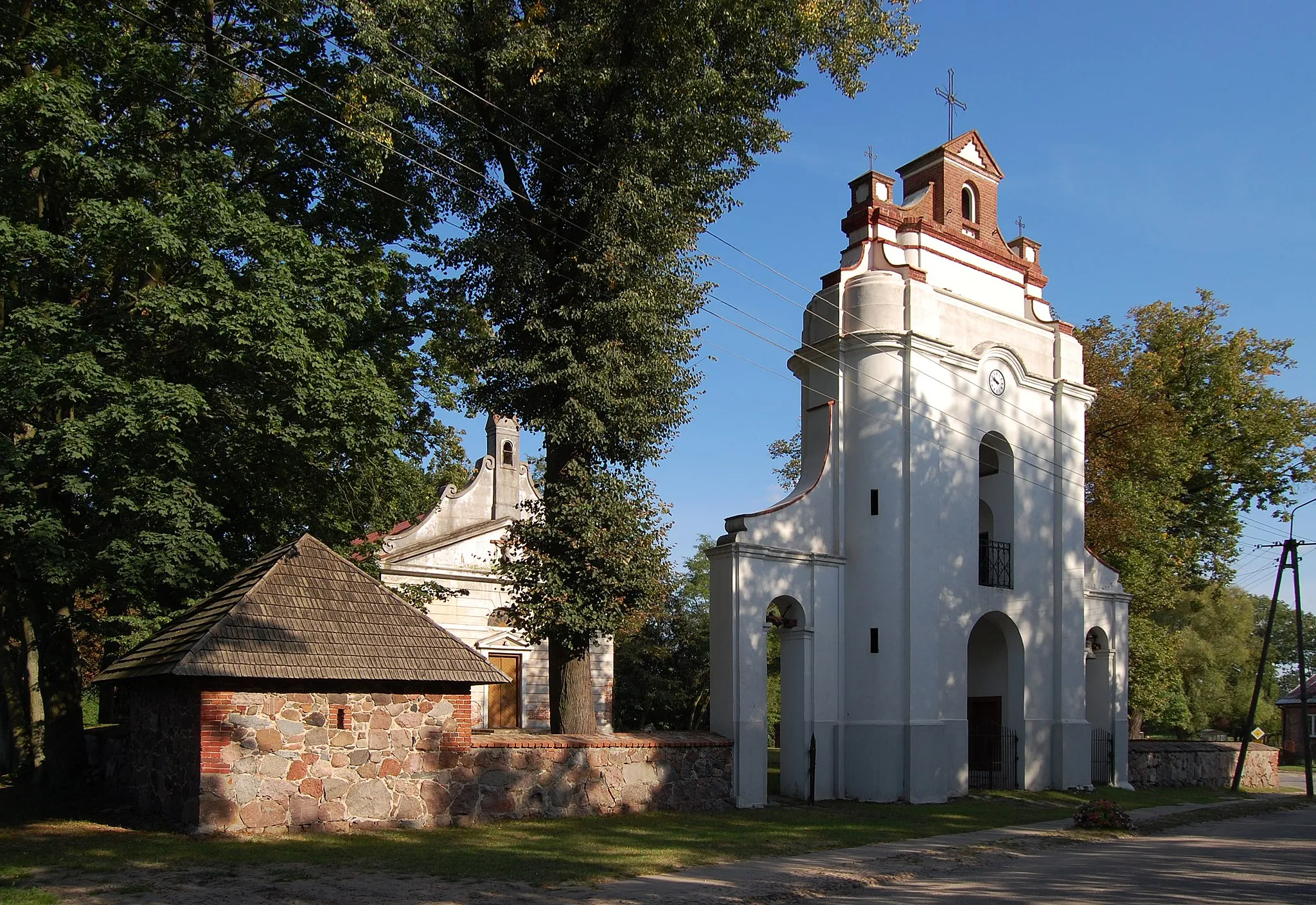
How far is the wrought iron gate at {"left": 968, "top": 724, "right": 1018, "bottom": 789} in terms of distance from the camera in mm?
24266

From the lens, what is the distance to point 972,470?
77.6 feet

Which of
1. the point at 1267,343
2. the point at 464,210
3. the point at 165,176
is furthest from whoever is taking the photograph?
the point at 1267,343

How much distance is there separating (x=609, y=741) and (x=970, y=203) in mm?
15184

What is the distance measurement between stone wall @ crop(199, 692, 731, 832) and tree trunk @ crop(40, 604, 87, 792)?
238 inches

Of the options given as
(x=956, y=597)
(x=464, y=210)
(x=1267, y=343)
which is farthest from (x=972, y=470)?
(x=1267, y=343)

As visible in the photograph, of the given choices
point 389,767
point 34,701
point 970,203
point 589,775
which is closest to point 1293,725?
point 970,203

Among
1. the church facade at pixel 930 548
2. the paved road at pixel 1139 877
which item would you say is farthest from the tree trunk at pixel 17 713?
the paved road at pixel 1139 877

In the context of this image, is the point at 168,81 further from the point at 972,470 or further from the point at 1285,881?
the point at 1285,881

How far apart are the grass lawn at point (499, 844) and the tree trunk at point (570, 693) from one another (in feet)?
5.92

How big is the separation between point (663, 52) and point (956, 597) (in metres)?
12.2

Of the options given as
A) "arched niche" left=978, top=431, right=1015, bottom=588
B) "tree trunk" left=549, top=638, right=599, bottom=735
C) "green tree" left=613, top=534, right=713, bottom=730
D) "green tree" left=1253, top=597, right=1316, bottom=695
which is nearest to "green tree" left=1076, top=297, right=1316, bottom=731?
"arched niche" left=978, top=431, right=1015, bottom=588

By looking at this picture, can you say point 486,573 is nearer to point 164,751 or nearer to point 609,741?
point 609,741

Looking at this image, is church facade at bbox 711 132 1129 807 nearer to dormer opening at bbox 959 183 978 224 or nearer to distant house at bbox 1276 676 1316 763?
dormer opening at bbox 959 183 978 224

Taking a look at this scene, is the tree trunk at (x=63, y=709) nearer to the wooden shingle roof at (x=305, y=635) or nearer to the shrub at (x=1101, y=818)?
the wooden shingle roof at (x=305, y=635)
